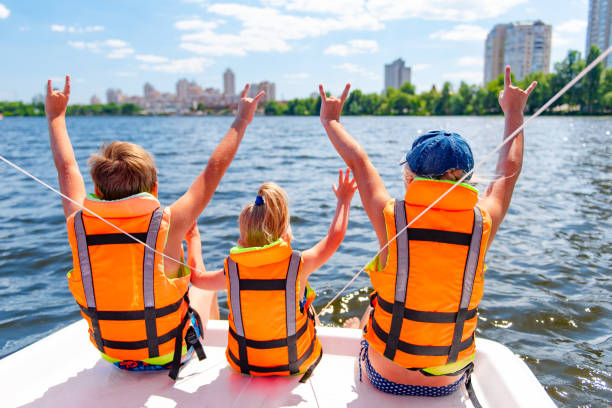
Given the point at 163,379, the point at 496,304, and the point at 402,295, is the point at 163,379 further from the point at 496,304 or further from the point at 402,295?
the point at 496,304

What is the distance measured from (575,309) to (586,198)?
6124mm

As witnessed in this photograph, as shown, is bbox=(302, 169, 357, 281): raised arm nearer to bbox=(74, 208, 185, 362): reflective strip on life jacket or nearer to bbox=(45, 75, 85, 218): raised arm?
bbox=(74, 208, 185, 362): reflective strip on life jacket

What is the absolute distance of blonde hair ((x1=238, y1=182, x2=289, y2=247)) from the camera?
7.41ft

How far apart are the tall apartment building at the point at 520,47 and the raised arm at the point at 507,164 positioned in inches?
5976

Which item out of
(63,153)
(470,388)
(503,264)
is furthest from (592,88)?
(63,153)

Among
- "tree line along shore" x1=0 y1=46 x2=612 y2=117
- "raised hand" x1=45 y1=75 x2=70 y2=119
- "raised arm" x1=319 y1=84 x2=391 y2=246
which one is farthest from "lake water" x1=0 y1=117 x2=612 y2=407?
"tree line along shore" x1=0 y1=46 x2=612 y2=117

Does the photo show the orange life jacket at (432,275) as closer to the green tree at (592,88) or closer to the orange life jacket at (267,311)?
the orange life jacket at (267,311)

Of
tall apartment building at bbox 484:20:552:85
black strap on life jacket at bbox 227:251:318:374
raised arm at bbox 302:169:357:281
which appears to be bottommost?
black strap on life jacket at bbox 227:251:318:374

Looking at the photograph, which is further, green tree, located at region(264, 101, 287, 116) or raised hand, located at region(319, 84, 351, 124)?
Answer: green tree, located at region(264, 101, 287, 116)

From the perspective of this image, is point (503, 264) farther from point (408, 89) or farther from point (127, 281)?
point (408, 89)

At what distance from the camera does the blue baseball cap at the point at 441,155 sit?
6.63 feet

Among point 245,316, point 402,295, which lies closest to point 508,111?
point 402,295

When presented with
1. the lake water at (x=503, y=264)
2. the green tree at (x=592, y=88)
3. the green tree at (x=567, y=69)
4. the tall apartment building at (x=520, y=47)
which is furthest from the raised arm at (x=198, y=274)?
the tall apartment building at (x=520, y=47)

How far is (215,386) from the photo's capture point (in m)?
2.44
